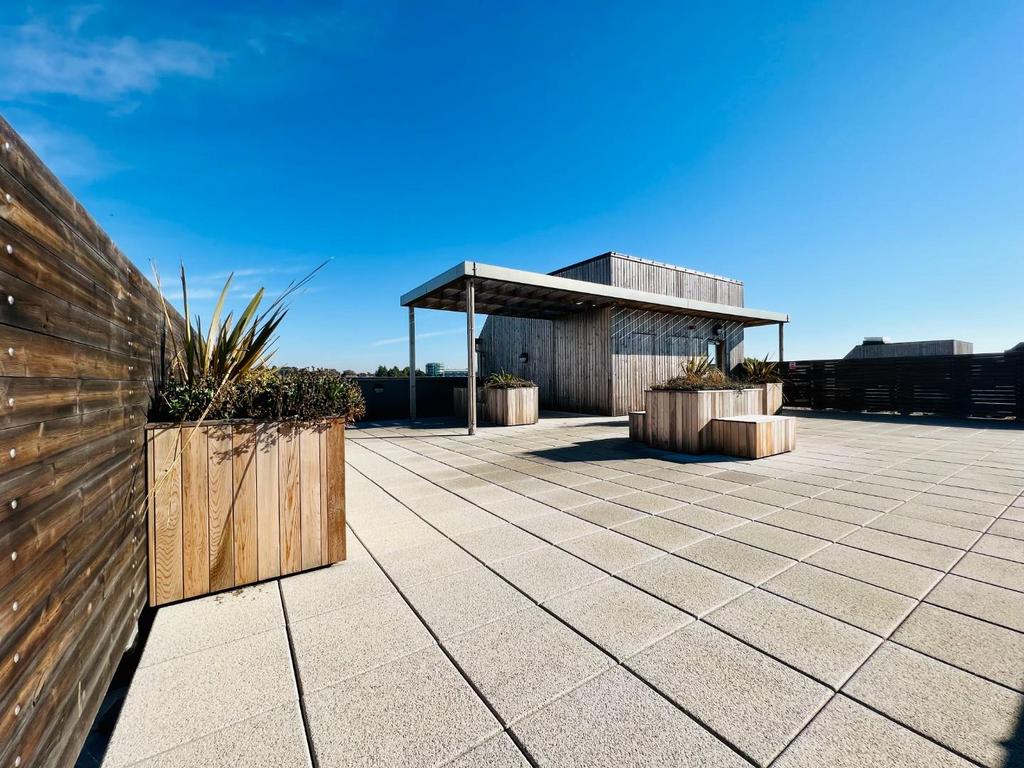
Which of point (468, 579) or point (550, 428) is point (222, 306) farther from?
point (550, 428)

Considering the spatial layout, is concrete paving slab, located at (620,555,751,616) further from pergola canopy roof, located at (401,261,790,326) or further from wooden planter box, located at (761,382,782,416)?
wooden planter box, located at (761,382,782,416)

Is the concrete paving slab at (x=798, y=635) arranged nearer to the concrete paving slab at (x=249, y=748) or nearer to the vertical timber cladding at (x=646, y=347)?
the concrete paving slab at (x=249, y=748)

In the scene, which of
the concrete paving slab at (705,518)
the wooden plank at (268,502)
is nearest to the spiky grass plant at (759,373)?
the concrete paving slab at (705,518)

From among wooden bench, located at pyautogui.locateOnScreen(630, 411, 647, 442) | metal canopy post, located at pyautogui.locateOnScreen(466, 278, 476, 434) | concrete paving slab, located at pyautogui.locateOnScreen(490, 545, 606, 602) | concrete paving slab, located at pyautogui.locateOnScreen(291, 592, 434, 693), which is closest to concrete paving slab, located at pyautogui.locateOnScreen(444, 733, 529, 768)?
concrete paving slab, located at pyautogui.locateOnScreen(291, 592, 434, 693)

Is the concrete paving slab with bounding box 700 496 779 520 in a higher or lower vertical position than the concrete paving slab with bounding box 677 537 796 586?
lower

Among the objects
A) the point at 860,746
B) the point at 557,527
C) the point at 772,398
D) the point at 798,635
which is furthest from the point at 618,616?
the point at 772,398

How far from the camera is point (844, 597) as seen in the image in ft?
6.86

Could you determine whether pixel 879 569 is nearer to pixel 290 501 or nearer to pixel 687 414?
pixel 290 501

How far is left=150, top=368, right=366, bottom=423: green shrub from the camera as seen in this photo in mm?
2205

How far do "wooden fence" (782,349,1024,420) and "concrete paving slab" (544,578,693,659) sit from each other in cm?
1452

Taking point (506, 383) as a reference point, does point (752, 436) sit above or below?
below

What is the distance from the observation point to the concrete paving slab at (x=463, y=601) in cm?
191

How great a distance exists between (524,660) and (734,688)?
0.80 metres

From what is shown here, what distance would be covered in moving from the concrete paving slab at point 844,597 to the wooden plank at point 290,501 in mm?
2781
